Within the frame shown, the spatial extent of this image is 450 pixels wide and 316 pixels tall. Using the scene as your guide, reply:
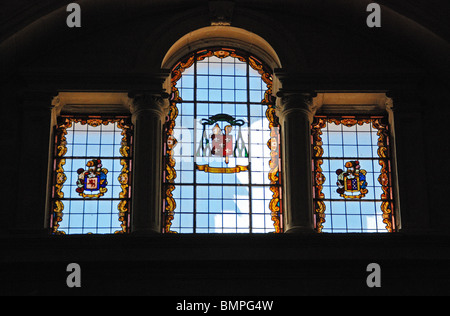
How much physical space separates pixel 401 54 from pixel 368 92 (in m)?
0.93

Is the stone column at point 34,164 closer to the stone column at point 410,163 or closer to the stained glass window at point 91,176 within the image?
the stained glass window at point 91,176

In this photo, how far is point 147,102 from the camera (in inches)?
659

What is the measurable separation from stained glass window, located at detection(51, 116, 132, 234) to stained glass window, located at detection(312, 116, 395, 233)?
10.6 feet

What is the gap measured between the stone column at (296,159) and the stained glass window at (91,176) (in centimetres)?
261

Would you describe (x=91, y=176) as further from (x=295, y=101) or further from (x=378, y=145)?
(x=378, y=145)

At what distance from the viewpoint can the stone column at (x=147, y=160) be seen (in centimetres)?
1597

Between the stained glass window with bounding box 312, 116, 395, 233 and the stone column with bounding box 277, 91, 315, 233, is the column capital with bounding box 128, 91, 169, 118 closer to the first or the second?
the stone column with bounding box 277, 91, 315, 233

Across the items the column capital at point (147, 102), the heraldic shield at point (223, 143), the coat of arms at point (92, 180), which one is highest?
the column capital at point (147, 102)

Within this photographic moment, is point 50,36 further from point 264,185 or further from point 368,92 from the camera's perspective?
point 368,92

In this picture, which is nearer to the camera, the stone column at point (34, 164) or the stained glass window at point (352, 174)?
the stone column at point (34, 164)

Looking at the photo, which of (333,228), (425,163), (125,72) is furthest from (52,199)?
(425,163)

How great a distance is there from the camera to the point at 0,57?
16672 mm

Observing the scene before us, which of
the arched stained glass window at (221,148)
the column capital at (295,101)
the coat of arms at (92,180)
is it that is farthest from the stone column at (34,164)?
the column capital at (295,101)

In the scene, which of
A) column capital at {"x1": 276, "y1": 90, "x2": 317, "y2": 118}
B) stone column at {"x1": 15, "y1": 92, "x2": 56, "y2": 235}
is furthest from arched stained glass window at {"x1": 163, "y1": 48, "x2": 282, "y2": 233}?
stone column at {"x1": 15, "y1": 92, "x2": 56, "y2": 235}
